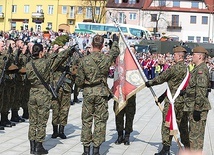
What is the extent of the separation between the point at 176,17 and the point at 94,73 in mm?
67696

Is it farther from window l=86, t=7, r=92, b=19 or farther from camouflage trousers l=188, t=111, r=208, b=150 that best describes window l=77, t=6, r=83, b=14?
camouflage trousers l=188, t=111, r=208, b=150

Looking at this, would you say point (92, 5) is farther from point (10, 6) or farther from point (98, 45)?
point (98, 45)

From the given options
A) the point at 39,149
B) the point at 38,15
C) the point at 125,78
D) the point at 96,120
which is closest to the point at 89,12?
the point at 38,15

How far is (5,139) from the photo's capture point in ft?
33.4

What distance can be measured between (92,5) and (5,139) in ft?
231

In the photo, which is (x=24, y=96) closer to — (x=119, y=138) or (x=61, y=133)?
(x=61, y=133)

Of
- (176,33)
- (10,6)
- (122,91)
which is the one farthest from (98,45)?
(10,6)

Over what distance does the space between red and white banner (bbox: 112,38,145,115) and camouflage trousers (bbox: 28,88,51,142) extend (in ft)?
5.30

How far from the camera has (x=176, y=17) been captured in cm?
7481

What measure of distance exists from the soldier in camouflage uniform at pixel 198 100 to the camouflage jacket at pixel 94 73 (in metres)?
1.55

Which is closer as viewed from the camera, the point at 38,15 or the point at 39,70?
the point at 39,70

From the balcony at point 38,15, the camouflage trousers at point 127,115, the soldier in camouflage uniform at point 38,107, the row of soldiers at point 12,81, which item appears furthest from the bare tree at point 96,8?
the soldier in camouflage uniform at point 38,107

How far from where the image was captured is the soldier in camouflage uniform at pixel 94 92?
344 inches

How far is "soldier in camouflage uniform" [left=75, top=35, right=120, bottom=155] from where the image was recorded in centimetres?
873
